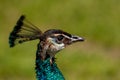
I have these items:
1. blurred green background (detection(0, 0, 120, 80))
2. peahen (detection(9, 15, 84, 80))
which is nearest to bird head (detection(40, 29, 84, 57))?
peahen (detection(9, 15, 84, 80))

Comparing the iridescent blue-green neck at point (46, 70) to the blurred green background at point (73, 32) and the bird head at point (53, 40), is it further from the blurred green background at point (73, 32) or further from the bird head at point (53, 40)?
the blurred green background at point (73, 32)

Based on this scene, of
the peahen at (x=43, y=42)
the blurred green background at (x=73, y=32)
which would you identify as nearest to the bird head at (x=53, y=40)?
the peahen at (x=43, y=42)

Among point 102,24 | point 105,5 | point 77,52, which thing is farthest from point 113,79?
point 105,5

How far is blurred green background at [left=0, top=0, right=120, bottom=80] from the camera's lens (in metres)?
8.80

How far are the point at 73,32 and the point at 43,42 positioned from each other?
5.01 m

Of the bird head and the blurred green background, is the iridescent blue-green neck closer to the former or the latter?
the bird head

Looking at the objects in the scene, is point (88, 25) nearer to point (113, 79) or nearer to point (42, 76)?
point (113, 79)

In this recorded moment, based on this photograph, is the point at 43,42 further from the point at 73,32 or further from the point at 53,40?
the point at 73,32

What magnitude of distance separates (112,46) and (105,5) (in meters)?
1.29

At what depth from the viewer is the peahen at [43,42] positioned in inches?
195

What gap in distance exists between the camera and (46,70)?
4.99 meters

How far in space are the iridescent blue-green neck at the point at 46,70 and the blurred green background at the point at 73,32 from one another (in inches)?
137

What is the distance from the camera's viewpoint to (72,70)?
891 cm

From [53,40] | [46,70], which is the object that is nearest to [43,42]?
[53,40]
